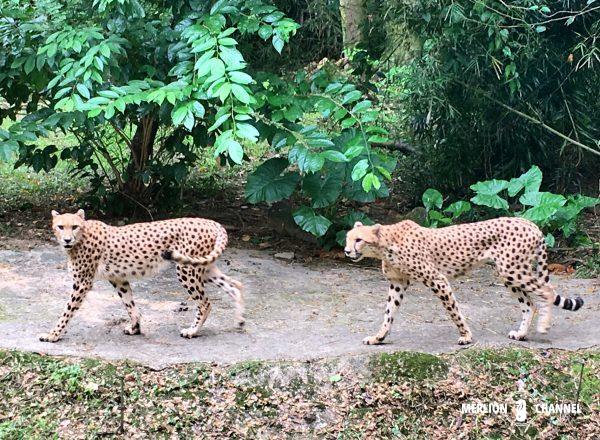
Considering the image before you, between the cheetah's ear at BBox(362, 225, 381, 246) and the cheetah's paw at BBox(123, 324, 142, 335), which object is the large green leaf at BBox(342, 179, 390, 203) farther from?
the cheetah's paw at BBox(123, 324, 142, 335)

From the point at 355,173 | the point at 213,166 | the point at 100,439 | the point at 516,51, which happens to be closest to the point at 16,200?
the point at 213,166

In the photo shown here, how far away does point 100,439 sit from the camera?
5516 mm

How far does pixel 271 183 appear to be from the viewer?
8.86 metres

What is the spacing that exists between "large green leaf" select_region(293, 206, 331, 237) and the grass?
→ 2657mm

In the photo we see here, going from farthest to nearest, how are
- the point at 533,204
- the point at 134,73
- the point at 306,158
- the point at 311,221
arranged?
the point at 533,204
the point at 311,221
the point at 134,73
the point at 306,158

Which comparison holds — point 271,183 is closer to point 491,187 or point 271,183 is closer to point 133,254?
point 491,187

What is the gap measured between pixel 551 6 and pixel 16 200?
21.9 ft

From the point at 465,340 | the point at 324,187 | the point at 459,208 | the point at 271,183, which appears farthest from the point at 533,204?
the point at 465,340

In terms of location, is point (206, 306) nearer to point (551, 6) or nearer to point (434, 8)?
point (434, 8)

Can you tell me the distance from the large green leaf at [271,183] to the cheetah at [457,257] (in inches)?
97.1

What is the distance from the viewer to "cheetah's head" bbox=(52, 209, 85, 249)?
616 centimetres

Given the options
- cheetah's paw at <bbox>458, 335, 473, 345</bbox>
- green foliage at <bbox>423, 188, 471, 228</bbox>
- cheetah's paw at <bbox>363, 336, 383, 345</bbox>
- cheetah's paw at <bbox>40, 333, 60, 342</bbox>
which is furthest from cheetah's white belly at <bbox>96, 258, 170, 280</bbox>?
green foliage at <bbox>423, 188, 471, 228</bbox>

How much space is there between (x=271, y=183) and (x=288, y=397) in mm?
3442

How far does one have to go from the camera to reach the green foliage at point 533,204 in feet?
28.5
